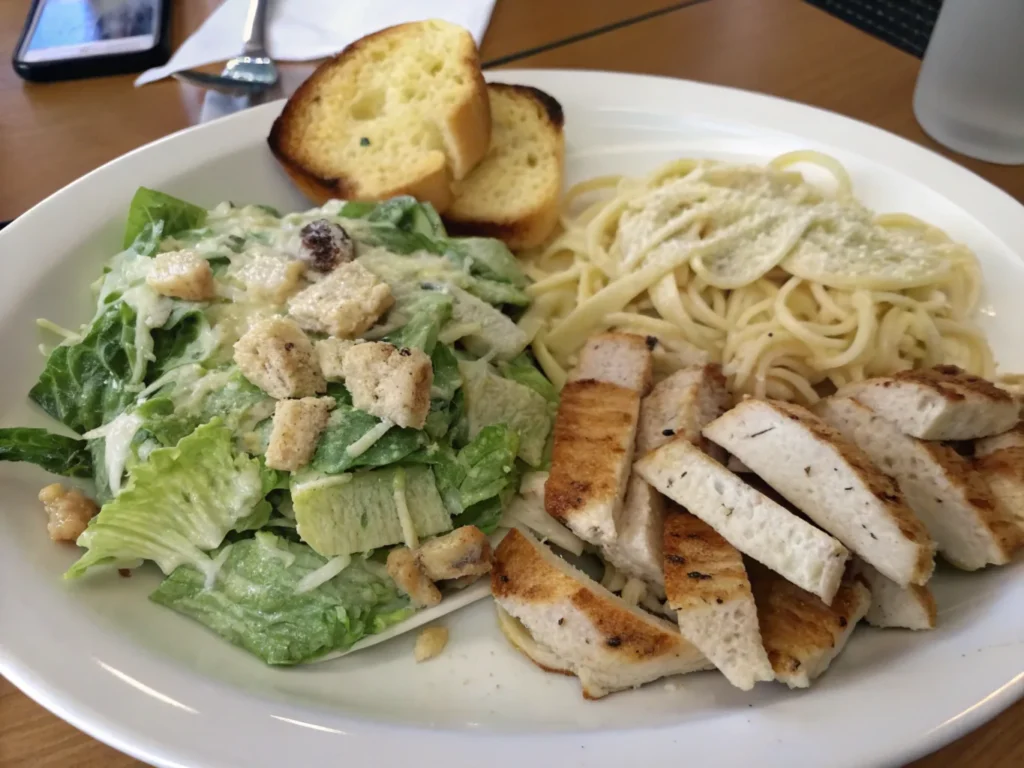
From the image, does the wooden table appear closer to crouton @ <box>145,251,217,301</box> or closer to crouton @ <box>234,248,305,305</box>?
crouton @ <box>145,251,217,301</box>

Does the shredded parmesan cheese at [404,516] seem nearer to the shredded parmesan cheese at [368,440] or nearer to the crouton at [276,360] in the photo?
the shredded parmesan cheese at [368,440]

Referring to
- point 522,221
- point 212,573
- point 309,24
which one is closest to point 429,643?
point 212,573

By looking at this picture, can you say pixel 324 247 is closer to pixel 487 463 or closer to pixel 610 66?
pixel 487 463

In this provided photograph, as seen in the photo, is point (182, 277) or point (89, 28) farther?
point (89, 28)

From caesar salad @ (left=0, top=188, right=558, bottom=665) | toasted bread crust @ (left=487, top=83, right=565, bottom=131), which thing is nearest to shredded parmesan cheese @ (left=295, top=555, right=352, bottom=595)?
caesar salad @ (left=0, top=188, right=558, bottom=665)

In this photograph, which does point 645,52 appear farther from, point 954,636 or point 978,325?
point 954,636

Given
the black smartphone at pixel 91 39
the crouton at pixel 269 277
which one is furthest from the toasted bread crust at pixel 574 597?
the black smartphone at pixel 91 39
